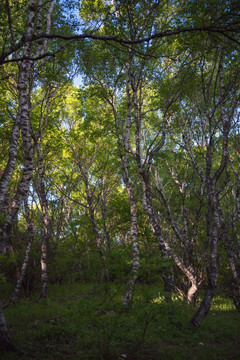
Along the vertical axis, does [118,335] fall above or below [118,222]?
below

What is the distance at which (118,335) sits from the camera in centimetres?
480

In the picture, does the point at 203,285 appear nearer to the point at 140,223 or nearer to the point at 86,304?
the point at 140,223

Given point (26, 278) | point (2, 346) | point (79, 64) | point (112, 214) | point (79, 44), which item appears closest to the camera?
point (2, 346)

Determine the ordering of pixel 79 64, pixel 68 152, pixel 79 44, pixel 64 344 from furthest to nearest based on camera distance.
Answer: pixel 68 152, pixel 79 64, pixel 79 44, pixel 64 344

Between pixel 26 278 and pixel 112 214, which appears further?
pixel 112 214

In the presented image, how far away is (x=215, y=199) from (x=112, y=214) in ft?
39.8

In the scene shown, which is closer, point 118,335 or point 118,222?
point 118,335

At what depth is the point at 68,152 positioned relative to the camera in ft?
58.2

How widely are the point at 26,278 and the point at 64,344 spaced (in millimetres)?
11117

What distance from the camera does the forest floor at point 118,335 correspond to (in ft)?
14.8

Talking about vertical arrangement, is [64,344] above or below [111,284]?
below

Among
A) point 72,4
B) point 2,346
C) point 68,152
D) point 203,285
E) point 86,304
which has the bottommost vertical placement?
point 203,285

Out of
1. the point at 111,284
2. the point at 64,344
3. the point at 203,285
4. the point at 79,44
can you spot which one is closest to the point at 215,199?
the point at 111,284

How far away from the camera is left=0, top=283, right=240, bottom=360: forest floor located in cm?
452
